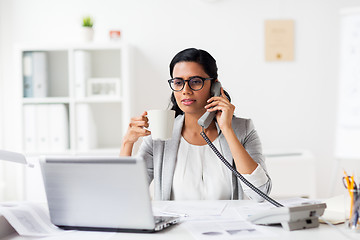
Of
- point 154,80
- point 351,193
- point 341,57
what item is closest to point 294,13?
point 341,57

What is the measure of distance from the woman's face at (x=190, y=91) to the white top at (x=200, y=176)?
0.17 meters

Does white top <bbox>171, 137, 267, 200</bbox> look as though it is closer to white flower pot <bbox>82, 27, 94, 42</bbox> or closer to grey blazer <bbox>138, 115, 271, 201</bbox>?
grey blazer <bbox>138, 115, 271, 201</bbox>

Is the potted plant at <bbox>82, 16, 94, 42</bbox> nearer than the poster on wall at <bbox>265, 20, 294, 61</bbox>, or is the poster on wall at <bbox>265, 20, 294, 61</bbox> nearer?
the potted plant at <bbox>82, 16, 94, 42</bbox>

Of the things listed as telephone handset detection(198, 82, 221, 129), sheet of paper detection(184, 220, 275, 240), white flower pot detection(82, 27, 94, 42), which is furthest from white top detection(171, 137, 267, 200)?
white flower pot detection(82, 27, 94, 42)

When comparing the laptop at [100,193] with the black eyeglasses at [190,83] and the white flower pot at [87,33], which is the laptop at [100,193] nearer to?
the black eyeglasses at [190,83]

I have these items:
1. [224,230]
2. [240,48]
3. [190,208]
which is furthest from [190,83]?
[240,48]

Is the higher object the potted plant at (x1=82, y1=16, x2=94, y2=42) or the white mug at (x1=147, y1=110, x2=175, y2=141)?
Result: the potted plant at (x1=82, y1=16, x2=94, y2=42)

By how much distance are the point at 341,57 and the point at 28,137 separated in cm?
214

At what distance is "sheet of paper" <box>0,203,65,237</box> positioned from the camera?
0.98 meters

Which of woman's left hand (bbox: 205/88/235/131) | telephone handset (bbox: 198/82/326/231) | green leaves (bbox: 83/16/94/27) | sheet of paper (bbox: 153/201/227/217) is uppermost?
green leaves (bbox: 83/16/94/27)

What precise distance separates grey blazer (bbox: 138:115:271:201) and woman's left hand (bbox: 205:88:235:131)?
128 mm

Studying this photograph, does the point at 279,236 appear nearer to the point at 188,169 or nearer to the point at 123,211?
the point at 123,211

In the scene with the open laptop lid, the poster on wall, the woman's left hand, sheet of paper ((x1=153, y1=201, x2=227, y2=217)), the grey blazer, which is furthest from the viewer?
the poster on wall

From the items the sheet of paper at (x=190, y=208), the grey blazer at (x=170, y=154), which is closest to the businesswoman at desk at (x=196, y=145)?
the grey blazer at (x=170, y=154)
